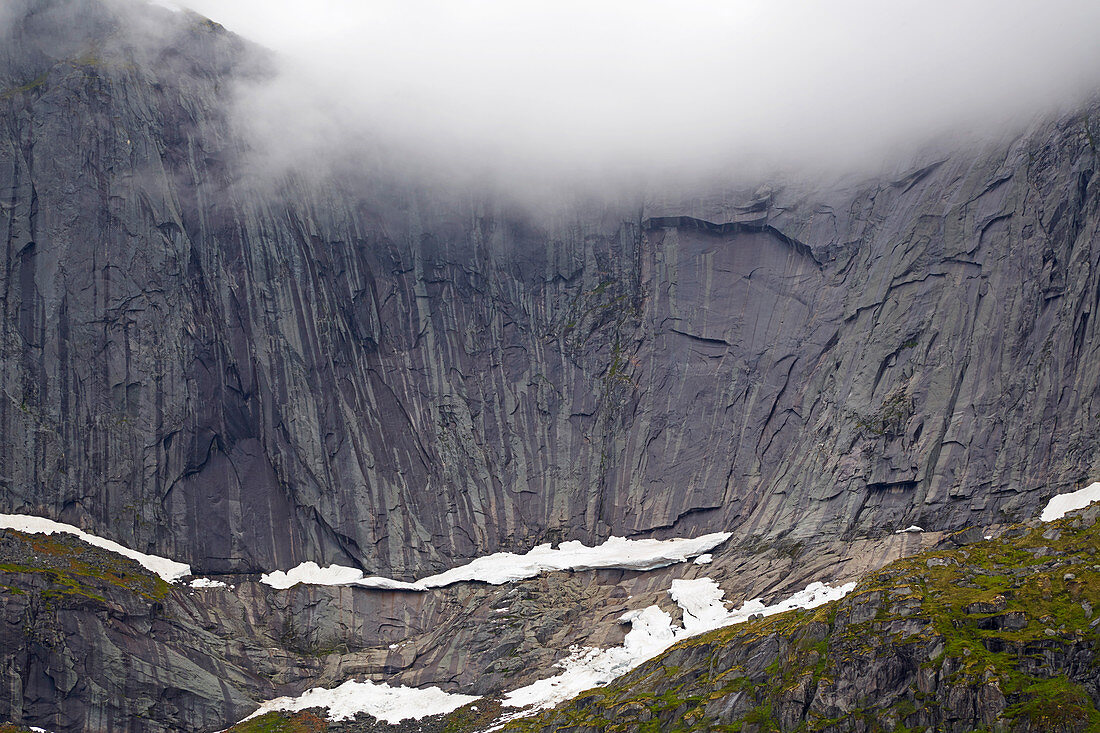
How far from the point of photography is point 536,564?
103938 mm

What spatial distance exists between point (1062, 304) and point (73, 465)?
3483 inches

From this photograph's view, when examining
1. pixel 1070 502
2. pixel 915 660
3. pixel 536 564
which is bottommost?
pixel 915 660

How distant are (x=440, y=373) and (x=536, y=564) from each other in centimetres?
2504

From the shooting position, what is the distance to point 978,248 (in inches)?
3942

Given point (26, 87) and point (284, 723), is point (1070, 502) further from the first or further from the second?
point (26, 87)

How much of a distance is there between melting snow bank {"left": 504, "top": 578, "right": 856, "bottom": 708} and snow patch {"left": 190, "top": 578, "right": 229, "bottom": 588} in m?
30.7

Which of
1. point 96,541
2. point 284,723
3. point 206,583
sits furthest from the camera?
point 206,583

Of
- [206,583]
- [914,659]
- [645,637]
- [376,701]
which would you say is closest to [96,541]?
[206,583]

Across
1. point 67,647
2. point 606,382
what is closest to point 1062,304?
point 606,382

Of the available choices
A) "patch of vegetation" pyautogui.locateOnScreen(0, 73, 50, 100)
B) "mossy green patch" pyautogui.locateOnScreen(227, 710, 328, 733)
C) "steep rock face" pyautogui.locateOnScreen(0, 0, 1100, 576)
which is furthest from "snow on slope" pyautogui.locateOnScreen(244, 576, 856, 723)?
"patch of vegetation" pyautogui.locateOnScreen(0, 73, 50, 100)

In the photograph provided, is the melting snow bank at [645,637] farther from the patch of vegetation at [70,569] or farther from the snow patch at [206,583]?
the patch of vegetation at [70,569]

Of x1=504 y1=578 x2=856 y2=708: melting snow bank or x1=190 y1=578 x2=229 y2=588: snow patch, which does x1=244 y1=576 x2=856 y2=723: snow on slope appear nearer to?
x1=504 y1=578 x2=856 y2=708: melting snow bank

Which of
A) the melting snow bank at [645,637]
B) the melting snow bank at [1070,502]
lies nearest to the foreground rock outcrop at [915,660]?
the melting snow bank at [1070,502]

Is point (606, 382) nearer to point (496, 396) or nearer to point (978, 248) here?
point (496, 396)
